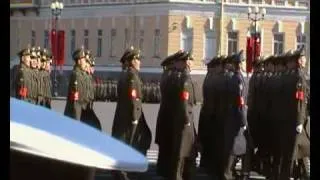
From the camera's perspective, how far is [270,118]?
838 cm

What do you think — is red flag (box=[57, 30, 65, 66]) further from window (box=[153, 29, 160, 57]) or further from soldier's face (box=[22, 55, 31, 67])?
soldier's face (box=[22, 55, 31, 67])

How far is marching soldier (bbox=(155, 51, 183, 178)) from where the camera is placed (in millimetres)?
8102

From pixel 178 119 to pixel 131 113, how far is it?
660 millimetres

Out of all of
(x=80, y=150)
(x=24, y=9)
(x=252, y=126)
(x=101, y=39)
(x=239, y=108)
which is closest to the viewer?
(x=80, y=150)

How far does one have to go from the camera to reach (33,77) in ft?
35.8

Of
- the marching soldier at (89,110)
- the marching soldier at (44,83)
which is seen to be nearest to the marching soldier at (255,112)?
the marching soldier at (89,110)

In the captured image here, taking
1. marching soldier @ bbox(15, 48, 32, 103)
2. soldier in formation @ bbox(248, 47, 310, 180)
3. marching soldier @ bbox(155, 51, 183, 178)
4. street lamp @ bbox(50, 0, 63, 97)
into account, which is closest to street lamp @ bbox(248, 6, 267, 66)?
street lamp @ bbox(50, 0, 63, 97)

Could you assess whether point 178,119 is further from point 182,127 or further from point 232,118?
point 232,118

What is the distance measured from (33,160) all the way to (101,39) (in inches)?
1532

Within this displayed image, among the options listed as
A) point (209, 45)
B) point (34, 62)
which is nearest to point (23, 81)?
point (34, 62)

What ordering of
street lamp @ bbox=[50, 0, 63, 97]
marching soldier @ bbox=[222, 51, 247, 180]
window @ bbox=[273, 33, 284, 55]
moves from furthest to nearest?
1. window @ bbox=[273, 33, 284, 55]
2. street lamp @ bbox=[50, 0, 63, 97]
3. marching soldier @ bbox=[222, 51, 247, 180]

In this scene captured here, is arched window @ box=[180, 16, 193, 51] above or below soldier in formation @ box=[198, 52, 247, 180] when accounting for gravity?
above
